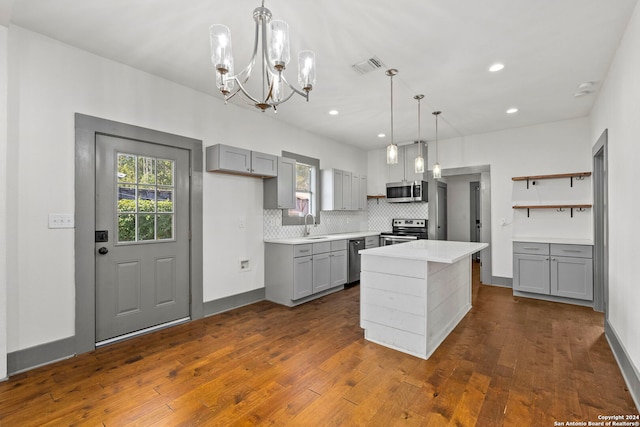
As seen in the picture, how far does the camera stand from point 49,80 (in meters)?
2.60

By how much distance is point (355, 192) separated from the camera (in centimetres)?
614

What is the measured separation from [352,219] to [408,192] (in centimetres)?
127

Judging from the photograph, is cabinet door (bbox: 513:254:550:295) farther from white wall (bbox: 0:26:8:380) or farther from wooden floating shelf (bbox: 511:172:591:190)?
white wall (bbox: 0:26:8:380)

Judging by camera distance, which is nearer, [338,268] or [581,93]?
[581,93]

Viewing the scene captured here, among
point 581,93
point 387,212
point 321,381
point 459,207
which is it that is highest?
point 581,93

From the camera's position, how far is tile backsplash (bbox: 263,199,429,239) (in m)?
4.70

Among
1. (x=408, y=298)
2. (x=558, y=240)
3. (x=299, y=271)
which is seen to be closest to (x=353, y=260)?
(x=299, y=271)

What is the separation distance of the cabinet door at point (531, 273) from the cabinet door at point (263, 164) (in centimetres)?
388

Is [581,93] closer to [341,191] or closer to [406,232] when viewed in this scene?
[406,232]

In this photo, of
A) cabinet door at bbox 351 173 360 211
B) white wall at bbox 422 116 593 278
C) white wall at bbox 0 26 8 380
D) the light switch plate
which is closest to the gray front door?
the light switch plate

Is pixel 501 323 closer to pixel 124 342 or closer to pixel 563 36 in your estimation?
pixel 563 36

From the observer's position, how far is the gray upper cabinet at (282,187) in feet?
14.3

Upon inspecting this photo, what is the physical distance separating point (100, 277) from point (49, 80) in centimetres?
178

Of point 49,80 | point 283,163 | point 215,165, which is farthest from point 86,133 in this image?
point 283,163
